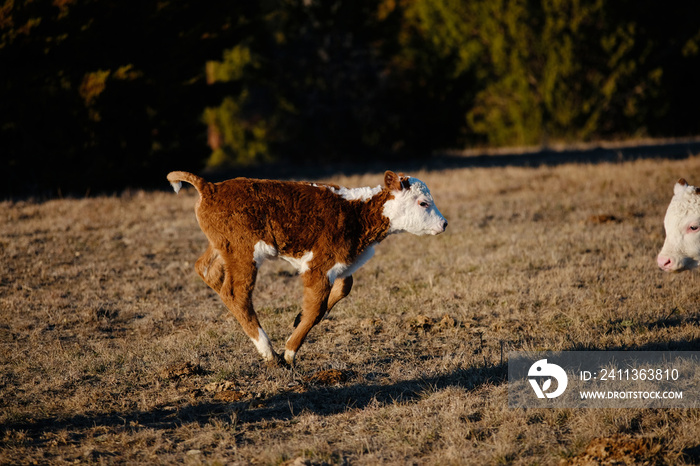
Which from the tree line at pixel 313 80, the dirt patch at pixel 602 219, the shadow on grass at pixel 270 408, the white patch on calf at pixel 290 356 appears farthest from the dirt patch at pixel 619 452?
the tree line at pixel 313 80

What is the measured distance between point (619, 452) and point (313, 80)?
915 inches

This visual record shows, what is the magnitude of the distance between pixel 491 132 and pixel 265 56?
1636cm

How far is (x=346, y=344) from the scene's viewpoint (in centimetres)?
676

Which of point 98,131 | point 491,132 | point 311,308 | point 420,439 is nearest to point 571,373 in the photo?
point 420,439

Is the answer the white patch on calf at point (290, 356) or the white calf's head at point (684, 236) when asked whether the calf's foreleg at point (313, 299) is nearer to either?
the white patch on calf at point (290, 356)

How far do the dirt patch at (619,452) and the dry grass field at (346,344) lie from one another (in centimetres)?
1

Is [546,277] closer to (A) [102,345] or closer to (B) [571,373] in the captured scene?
(B) [571,373]

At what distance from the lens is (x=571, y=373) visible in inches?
231

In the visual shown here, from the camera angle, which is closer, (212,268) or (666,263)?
(666,263)

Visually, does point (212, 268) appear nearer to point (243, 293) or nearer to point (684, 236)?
point (243, 293)

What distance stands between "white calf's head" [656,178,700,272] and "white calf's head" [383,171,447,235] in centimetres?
201

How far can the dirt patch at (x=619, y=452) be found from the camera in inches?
169

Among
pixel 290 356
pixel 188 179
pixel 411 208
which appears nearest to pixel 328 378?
pixel 290 356

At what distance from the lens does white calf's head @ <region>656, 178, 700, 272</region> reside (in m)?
5.68
